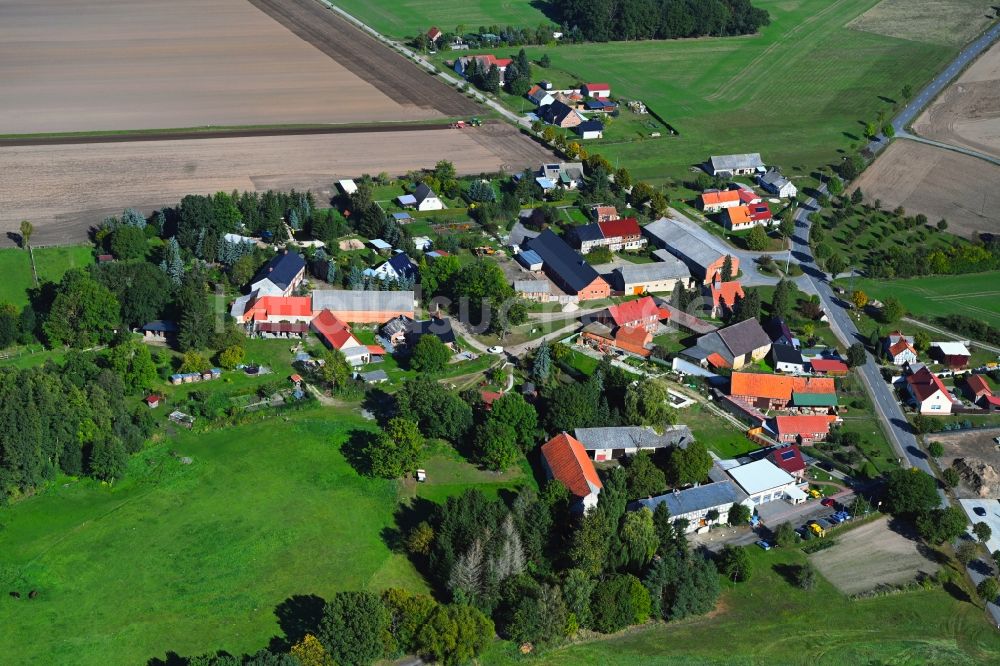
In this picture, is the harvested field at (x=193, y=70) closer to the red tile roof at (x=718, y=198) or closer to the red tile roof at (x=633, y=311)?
the red tile roof at (x=718, y=198)

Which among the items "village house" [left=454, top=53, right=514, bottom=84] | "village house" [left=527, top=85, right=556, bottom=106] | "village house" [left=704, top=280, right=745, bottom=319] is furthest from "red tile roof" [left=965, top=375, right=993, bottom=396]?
"village house" [left=454, top=53, right=514, bottom=84]

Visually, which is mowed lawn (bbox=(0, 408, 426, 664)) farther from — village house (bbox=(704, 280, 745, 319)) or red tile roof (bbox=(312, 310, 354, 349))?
village house (bbox=(704, 280, 745, 319))

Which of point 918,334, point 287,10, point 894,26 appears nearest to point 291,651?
point 918,334

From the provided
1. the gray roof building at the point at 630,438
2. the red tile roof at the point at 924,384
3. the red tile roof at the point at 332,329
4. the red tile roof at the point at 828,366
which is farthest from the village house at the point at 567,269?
the red tile roof at the point at 924,384

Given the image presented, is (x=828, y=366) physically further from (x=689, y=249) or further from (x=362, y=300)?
(x=362, y=300)

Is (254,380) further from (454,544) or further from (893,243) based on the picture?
(893,243)

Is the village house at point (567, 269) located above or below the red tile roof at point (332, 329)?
above

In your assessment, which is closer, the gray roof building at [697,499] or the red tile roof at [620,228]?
the gray roof building at [697,499]
